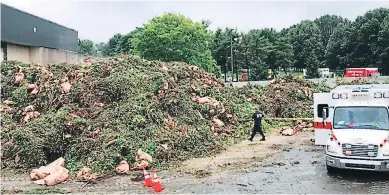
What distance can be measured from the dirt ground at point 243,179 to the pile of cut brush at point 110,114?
1204mm

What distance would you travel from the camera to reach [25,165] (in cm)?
1475

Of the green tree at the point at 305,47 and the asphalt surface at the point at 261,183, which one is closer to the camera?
the asphalt surface at the point at 261,183

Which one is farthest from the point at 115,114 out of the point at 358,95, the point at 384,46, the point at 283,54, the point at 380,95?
the point at 283,54

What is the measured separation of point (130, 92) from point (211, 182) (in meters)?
6.90

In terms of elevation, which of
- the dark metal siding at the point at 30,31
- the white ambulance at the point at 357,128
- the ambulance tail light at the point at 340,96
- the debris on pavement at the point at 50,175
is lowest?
the debris on pavement at the point at 50,175

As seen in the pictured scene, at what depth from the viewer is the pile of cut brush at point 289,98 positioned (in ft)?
83.6

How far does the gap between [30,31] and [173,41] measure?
18.5 metres

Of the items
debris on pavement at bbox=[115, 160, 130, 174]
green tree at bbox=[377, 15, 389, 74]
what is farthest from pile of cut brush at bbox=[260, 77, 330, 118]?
green tree at bbox=[377, 15, 389, 74]

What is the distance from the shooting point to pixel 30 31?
36.1m

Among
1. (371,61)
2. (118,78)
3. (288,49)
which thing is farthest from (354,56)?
(118,78)

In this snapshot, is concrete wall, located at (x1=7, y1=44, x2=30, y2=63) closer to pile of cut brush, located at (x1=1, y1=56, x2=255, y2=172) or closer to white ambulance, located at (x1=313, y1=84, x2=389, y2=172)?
pile of cut brush, located at (x1=1, y1=56, x2=255, y2=172)

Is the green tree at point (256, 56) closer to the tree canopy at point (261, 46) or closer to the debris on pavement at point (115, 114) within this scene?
the tree canopy at point (261, 46)

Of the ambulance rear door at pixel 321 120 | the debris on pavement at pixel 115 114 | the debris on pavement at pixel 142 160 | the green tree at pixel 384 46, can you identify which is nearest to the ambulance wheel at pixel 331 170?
the ambulance rear door at pixel 321 120

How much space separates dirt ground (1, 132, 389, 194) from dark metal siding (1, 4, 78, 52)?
818 inches
